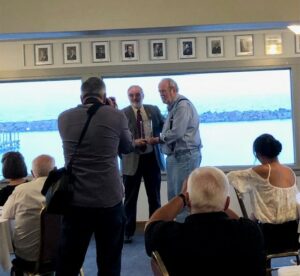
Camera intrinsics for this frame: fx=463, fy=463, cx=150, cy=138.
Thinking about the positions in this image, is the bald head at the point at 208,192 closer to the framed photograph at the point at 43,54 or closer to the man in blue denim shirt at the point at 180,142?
the man in blue denim shirt at the point at 180,142

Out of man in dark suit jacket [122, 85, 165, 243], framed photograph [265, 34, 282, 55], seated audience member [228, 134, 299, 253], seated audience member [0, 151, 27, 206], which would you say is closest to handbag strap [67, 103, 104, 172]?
seated audience member [0, 151, 27, 206]

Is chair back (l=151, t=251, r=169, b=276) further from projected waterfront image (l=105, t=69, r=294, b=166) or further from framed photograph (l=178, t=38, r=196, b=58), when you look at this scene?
framed photograph (l=178, t=38, r=196, b=58)

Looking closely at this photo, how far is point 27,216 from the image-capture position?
8.89 feet

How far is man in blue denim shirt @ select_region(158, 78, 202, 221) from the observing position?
371cm

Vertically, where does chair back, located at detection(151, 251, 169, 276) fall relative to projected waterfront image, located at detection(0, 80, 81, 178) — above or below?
below

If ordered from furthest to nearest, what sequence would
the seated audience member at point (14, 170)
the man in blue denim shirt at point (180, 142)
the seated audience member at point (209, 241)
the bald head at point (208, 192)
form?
the man in blue denim shirt at point (180, 142) → the seated audience member at point (14, 170) → the bald head at point (208, 192) → the seated audience member at point (209, 241)

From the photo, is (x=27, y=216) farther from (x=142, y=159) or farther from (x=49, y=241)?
(x=142, y=159)

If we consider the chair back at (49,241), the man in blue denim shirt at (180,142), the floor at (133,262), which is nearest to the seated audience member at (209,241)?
the chair back at (49,241)

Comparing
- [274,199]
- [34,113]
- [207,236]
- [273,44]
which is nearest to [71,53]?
[34,113]

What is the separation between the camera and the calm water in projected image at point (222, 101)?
5.05 metres

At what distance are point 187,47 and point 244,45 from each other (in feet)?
2.02

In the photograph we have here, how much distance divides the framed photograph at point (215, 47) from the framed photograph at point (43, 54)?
1726mm

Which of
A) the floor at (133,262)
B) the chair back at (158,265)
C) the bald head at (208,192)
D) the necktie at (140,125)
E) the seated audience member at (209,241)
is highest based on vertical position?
the necktie at (140,125)

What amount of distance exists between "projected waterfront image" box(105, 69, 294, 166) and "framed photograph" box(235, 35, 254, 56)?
8.5 inches
